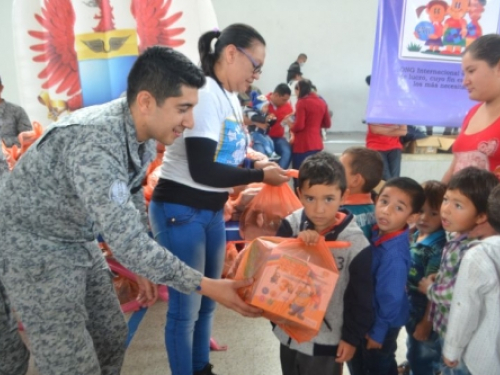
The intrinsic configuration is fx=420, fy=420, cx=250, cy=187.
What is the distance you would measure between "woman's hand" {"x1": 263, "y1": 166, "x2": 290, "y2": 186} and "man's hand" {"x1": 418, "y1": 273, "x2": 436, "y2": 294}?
68 cm

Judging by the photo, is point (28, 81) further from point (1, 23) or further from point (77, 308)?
point (1, 23)

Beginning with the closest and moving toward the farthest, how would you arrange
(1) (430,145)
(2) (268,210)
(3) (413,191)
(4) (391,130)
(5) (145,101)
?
(5) (145,101)
(3) (413,191)
(2) (268,210)
(4) (391,130)
(1) (430,145)

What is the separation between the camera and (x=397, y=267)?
1.52 metres

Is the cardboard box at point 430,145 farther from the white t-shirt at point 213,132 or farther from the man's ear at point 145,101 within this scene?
the man's ear at point 145,101

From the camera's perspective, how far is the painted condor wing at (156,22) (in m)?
3.38

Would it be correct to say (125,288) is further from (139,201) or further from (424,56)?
(424,56)

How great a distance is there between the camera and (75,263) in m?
1.37

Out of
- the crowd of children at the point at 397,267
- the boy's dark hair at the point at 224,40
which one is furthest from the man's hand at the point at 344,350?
the boy's dark hair at the point at 224,40

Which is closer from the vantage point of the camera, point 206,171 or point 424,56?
point 206,171

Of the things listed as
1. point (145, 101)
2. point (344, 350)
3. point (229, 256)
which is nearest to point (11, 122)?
point (229, 256)

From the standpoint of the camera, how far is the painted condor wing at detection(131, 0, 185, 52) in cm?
338

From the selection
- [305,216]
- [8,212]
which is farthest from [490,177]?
[8,212]

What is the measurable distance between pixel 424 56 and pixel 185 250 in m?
2.00

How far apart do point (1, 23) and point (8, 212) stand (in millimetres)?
8324
